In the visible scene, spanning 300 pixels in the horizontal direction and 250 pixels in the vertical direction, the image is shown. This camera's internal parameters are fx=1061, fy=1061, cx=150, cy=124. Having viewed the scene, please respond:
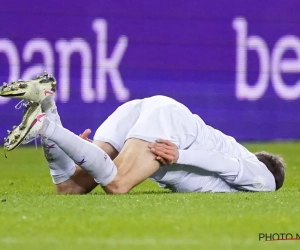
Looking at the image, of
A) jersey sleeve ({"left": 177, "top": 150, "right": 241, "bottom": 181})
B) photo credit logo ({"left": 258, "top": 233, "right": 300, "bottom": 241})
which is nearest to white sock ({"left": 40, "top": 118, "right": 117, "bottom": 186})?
jersey sleeve ({"left": 177, "top": 150, "right": 241, "bottom": 181})

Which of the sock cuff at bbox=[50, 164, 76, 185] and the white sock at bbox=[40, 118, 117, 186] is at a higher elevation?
the white sock at bbox=[40, 118, 117, 186]

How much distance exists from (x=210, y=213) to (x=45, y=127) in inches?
41.8

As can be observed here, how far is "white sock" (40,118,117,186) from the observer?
17.8 ft

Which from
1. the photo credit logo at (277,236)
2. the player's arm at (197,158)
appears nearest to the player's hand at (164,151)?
the player's arm at (197,158)

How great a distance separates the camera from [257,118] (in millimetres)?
10516

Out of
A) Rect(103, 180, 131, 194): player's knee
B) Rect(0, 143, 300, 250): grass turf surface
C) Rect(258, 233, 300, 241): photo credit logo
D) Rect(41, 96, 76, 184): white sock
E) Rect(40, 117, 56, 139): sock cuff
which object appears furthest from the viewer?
Rect(103, 180, 131, 194): player's knee

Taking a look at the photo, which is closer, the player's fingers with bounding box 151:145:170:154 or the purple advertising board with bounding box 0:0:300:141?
the player's fingers with bounding box 151:145:170:154

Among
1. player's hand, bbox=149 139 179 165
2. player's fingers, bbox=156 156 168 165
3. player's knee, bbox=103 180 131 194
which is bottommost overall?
player's knee, bbox=103 180 131 194

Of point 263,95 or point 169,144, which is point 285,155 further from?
point 169,144

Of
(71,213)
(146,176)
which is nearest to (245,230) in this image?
(71,213)

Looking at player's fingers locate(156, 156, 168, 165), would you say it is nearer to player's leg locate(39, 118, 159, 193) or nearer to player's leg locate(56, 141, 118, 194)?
player's leg locate(39, 118, 159, 193)

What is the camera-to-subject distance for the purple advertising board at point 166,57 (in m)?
9.81

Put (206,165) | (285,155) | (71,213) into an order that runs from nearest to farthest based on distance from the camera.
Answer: (71,213)
(206,165)
(285,155)

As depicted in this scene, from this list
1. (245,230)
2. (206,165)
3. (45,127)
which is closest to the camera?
(245,230)
